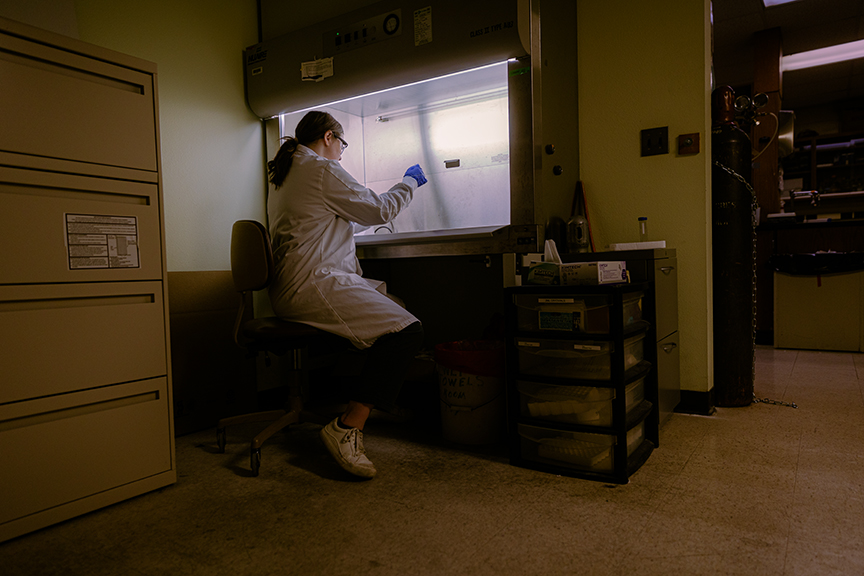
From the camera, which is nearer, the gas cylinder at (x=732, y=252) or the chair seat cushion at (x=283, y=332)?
the chair seat cushion at (x=283, y=332)

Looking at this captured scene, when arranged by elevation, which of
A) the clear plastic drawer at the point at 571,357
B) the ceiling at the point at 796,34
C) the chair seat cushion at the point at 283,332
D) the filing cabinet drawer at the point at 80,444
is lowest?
the filing cabinet drawer at the point at 80,444

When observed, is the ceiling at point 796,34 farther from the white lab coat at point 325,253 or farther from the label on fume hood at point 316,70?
the white lab coat at point 325,253

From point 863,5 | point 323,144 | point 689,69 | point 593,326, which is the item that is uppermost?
point 863,5

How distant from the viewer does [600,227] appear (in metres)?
2.44

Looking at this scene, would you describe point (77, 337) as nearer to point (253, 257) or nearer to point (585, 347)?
point (253, 257)

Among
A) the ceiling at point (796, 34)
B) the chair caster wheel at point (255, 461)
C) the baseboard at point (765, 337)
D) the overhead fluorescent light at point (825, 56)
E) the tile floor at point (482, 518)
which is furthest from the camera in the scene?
the overhead fluorescent light at point (825, 56)

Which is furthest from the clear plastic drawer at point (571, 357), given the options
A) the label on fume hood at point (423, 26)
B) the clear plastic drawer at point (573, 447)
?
the label on fume hood at point (423, 26)

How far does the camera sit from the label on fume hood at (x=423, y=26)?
2.03 m

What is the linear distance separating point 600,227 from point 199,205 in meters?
1.84

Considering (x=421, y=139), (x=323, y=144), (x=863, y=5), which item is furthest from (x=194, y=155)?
(x=863, y=5)

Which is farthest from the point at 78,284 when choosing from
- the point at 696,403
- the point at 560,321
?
the point at 696,403

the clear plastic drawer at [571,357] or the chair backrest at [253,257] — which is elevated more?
the chair backrest at [253,257]

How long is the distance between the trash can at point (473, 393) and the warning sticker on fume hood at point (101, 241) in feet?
3.45

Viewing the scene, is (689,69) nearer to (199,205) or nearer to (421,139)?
(421,139)
